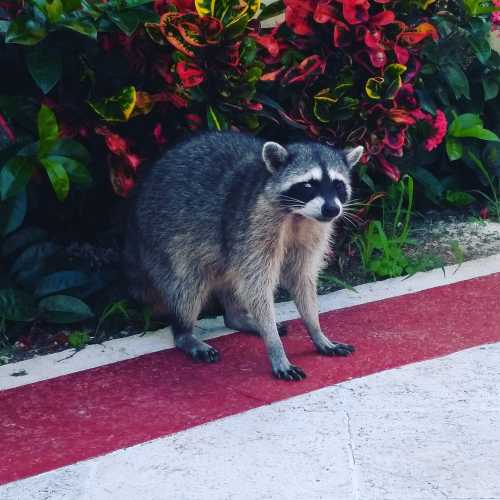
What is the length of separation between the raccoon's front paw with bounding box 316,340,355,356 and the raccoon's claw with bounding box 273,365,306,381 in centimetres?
23

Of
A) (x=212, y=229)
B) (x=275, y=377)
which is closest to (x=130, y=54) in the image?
(x=212, y=229)

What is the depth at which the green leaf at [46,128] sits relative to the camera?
11.6 ft

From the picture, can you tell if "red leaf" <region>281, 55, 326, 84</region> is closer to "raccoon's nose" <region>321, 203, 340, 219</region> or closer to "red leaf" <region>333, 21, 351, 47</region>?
"red leaf" <region>333, 21, 351, 47</region>

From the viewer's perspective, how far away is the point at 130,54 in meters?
3.91

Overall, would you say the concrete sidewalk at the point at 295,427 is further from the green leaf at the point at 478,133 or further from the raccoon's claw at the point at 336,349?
the green leaf at the point at 478,133

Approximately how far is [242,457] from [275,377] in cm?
67

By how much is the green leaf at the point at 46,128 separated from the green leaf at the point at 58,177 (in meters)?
0.05

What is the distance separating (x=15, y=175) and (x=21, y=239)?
1.37 ft

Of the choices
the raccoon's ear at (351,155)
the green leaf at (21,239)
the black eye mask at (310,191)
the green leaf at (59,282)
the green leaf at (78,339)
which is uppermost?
the raccoon's ear at (351,155)

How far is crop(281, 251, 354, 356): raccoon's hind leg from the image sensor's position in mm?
3613

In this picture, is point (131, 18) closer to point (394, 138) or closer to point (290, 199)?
point (290, 199)

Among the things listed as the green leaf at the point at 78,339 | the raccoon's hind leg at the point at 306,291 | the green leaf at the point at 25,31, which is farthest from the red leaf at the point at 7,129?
the raccoon's hind leg at the point at 306,291

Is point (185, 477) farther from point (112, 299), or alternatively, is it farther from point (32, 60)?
point (32, 60)

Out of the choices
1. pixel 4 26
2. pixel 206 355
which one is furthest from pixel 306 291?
pixel 4 26
